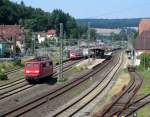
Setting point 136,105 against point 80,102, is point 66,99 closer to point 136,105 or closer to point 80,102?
point 80,102

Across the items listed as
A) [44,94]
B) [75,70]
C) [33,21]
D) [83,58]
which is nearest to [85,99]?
[44,94]

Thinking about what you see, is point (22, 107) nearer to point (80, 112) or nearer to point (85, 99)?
point (80, 112)

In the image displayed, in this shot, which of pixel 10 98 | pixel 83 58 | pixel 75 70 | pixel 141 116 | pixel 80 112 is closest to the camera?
pixel 141 116

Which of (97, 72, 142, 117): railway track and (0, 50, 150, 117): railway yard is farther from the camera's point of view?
(0, 50, 150, 117): railway yard

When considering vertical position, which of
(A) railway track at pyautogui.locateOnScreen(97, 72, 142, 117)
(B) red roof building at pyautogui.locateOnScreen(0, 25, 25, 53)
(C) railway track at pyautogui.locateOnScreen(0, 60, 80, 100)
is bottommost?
(C) railway track at pyautogui.locateOnScreen(0, 60, 80, 100)

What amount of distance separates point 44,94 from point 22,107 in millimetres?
8412

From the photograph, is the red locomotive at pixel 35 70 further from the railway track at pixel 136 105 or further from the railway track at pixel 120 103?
the railway track at pixel 136 105

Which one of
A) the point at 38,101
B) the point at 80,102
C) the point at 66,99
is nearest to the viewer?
the point at 38,101

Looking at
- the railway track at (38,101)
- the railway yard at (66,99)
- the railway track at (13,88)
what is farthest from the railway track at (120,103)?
the railway track at (13,88)

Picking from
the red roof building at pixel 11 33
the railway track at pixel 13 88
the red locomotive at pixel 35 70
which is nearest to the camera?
the railway track at pixel 13 88

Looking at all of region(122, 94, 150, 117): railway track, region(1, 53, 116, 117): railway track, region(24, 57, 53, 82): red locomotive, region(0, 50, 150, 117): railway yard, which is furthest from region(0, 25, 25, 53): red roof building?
region(122, 94, 150, 117): railway track

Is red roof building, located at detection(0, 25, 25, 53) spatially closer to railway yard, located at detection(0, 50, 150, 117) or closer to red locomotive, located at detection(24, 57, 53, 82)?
railway yard, located at detection(0, 50, 150, 117)

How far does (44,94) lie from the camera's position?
42781 mm

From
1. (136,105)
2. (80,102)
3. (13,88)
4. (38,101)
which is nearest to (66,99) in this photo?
(80,102)
